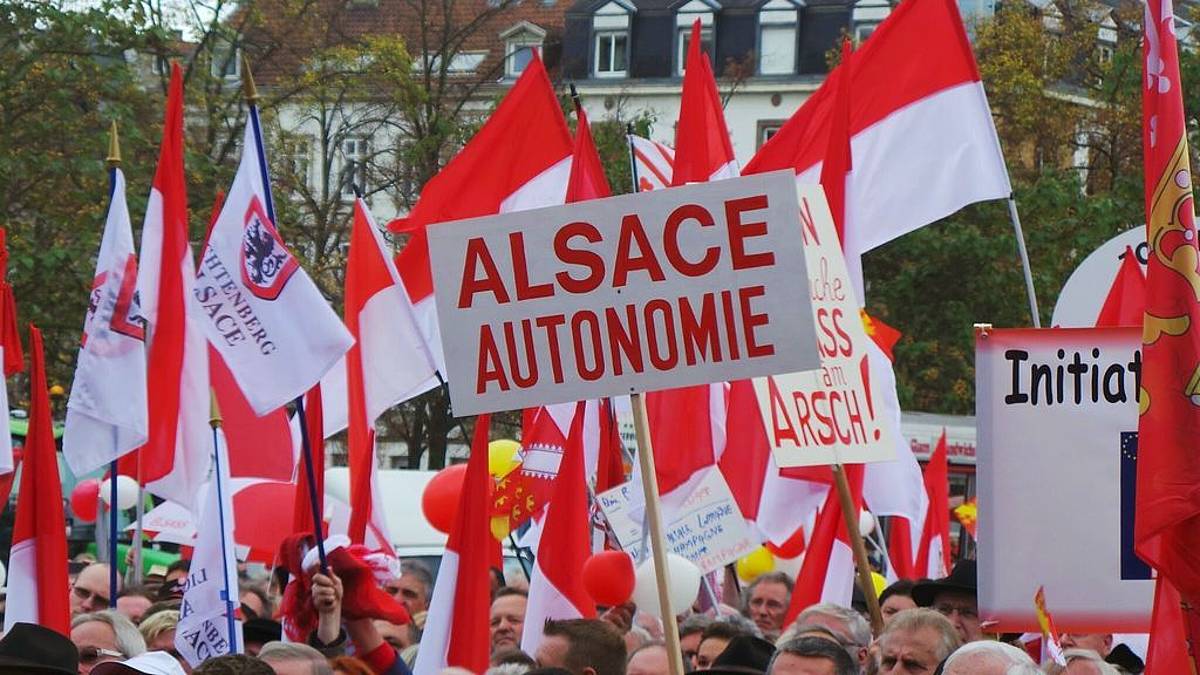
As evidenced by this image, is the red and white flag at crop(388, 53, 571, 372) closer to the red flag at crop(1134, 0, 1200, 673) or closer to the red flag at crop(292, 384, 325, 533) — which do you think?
the red flag at crop(292, 384, 325, 533)

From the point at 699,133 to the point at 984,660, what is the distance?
5.56 meters

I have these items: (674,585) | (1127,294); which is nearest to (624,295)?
(1127,294)

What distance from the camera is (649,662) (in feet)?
23.8

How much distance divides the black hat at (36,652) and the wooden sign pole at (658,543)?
162 cm

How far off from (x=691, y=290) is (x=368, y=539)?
3.98 metres

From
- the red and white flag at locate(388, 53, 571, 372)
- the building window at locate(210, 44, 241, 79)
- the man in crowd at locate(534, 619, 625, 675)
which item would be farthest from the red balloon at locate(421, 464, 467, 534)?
the building window at locate(210, 44, 241, 79)

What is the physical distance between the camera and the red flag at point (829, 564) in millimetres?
8961

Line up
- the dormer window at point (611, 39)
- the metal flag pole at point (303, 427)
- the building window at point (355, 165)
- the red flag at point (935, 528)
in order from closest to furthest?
the metal flag pole at point (303, 427) → the red flag at point (935, 528) → the building window at point (355, 165) → the dormer window at point (611, 39)

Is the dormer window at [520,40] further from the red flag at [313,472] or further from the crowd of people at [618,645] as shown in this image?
the crowd of people at [618,645]

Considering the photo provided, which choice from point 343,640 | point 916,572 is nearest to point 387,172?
point 916,572

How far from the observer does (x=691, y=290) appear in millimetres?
6246

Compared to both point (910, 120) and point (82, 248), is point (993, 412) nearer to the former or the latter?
point (910, 120)

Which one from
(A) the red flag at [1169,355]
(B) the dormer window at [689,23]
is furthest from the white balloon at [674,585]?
(B) the dormer window at [689,23]

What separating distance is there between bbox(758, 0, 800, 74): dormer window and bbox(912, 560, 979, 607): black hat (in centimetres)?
5205
